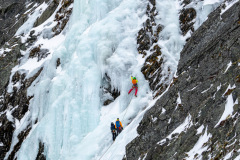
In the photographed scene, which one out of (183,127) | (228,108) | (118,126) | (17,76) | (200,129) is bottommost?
(118,126)

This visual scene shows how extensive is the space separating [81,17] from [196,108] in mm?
13311

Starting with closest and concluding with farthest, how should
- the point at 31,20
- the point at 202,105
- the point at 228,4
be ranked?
the point at 202,105
the point at 228,4
the point at 31,20

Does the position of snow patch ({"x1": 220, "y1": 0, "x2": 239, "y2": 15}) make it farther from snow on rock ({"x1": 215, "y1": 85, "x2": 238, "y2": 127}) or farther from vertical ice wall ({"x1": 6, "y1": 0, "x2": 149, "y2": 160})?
vertical ice wall ({"x1": 6, "y1": 0, "x2": 149, "y2": 160})

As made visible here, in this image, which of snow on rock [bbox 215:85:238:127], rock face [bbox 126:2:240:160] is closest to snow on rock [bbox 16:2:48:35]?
rock face [bbox 126:2:240:160]

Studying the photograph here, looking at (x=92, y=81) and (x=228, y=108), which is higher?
(x=228, y=108)

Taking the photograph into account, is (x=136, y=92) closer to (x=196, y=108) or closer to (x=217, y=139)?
(x=196, y=108)

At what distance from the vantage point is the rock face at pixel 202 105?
24.7 ft

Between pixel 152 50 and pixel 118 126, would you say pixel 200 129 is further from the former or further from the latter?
pixel 152 50

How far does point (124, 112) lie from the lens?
14.4 meters

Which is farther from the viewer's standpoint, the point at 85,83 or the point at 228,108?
the point at 85,83

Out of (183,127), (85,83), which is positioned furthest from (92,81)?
(183,127)

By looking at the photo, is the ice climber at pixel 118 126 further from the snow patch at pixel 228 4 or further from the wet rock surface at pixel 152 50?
the snow patch at pixel 228 4

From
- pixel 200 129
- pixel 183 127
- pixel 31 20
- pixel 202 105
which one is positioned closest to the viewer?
pixel 200 129

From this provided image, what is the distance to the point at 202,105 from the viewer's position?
9.10 metres
